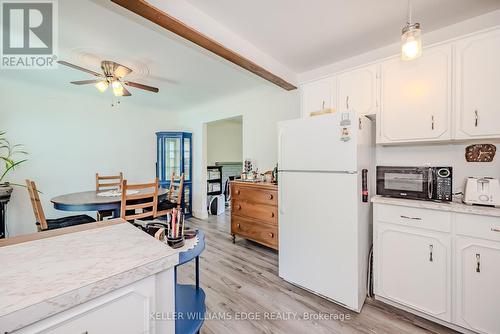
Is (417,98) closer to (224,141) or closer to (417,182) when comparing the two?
(417,182)

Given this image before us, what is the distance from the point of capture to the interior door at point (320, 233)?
172 centimetres

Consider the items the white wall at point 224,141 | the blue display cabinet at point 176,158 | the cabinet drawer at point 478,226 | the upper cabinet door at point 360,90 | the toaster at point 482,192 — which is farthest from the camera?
the white wall at point 224,141

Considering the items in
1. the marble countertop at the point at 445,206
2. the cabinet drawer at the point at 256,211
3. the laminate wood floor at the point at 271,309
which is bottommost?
the laminate wood floor at the point at 271,309

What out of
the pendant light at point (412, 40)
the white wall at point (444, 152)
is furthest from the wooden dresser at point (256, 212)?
the pendant light at point (412, 40)

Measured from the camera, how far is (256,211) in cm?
285

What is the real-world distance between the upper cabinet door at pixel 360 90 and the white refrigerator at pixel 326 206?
0.18 metres

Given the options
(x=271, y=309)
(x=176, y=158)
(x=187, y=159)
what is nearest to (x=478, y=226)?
(x=271, y=309)

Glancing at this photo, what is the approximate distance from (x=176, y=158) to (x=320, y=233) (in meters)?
3.60

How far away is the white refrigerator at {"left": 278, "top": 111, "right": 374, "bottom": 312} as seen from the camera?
171cm

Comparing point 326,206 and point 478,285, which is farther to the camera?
point 326,206

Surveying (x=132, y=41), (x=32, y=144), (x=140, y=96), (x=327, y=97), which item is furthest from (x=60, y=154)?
(x=327, y=97)

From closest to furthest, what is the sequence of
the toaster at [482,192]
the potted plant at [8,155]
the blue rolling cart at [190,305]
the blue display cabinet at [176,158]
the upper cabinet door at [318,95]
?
the blue rolling cart at [190,305] < the toaster at [482,192] < the upper cabinet door at [318,95] < the potted plant at [8,155] < the blue display cabinet at [176,158]

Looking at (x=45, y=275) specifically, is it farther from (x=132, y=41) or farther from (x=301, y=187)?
(x=132, y=41)

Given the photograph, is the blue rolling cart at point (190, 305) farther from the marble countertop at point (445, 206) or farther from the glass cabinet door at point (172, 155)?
the glass cabinet door at point (172, 155)
